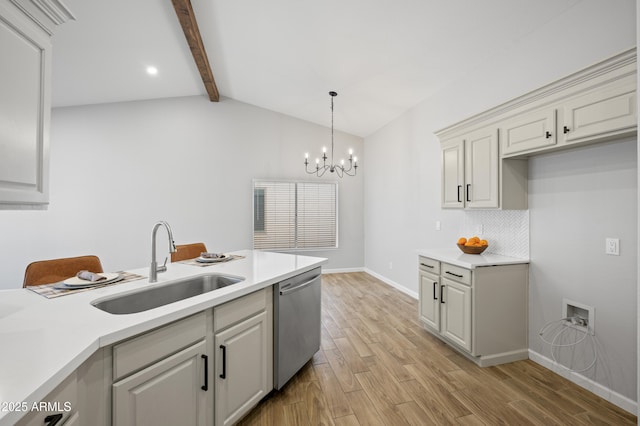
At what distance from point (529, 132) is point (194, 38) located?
3.57 metres

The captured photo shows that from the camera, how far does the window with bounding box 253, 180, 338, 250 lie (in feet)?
18.1

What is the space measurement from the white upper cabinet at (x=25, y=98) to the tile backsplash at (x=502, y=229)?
350 cm

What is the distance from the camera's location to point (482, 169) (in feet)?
8.95

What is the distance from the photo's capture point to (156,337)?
1215mm

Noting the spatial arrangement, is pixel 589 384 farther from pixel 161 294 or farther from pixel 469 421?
pixel 161 294

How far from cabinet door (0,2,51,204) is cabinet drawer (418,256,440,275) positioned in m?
3.04

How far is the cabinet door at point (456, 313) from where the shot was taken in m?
2.49

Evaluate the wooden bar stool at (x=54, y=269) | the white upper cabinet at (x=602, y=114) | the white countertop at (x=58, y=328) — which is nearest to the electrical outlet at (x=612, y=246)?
the white upper cabinet at (x=602, y=114)

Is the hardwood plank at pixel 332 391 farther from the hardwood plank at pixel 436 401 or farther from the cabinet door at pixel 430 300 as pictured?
the cabinet door at pixel 430 300

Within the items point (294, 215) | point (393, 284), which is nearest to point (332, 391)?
point (393, 284)

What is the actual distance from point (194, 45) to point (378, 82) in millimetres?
2359

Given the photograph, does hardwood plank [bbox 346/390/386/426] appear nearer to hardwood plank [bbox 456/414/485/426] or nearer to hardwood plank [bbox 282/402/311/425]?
hardwood plank [bbox 282/402/311/425]

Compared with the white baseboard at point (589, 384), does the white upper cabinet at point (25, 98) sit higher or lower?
higher

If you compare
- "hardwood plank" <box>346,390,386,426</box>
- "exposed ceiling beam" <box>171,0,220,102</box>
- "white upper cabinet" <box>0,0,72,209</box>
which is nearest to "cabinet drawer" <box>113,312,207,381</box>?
"white upper cabinet" <box>0,0,72,209</box>
